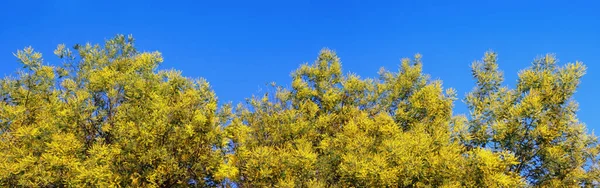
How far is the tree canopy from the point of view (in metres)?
24.2

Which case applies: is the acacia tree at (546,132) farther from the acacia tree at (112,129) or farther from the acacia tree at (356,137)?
the acacia tree at (112,129)

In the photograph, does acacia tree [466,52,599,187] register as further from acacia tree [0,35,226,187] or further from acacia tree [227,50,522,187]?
acacia tree [0,35,226,187]

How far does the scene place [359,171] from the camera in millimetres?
25953

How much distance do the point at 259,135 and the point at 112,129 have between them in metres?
9.17

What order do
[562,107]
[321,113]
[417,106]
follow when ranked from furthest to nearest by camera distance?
[321,113]
[417,106]
[562,107]

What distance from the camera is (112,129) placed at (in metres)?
27.6

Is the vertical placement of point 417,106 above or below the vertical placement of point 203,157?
above

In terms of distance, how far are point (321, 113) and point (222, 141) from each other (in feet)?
40.5

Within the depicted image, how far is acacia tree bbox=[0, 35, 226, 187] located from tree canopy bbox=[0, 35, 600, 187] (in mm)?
64

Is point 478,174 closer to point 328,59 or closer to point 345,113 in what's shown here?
point 345,113

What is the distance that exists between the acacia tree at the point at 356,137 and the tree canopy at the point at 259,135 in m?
0.09

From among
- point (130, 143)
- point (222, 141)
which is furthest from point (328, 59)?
point (130, 143)

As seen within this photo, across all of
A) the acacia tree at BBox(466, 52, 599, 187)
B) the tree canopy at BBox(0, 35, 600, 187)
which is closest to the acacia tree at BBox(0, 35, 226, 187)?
the tree canopy at BBox(0, 35, 600, 187)

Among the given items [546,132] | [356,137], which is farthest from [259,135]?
[546,132]
